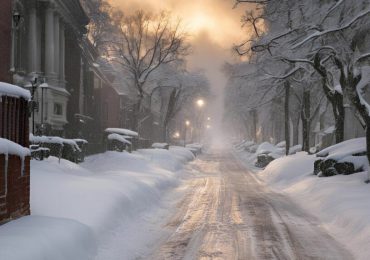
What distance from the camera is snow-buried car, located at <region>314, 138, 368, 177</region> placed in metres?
16.9

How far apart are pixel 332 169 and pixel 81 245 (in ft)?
41.3

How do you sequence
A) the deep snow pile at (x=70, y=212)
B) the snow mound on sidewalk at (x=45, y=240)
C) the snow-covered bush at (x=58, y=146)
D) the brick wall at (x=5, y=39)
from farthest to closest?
1. the brick wall at (x=5, y=39)
2. the snow-covered bush at (x=58, y=146)
3. the deep snow pile at (x=70, y=212)
4. the snow mound on sidewalk at (x=45, y=240)

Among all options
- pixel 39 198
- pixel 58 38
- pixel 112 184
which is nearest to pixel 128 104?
pixel 58 38

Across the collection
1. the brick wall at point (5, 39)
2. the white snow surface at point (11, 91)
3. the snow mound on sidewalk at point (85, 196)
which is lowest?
the snow mound on sidewalk at point (85, 196)

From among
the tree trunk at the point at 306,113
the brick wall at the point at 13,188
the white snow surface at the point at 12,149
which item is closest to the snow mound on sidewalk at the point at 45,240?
the brick wall at the point at 13,188

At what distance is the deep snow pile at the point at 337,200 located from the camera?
9.35 meters

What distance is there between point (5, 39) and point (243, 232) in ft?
43.3

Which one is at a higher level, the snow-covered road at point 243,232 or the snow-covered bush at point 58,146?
the snow-covered bush at point 58,146

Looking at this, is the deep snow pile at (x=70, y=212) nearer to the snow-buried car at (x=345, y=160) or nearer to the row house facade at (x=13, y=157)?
the row house facade at (x=13, y=157)

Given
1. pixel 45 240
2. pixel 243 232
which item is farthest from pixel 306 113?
pixel 45 240

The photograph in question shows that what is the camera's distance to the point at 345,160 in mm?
17422

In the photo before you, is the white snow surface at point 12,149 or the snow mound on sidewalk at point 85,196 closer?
the white snow surface at point 12,149

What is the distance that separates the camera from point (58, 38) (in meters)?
27.1

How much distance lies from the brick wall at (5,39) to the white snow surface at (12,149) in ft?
35.7
